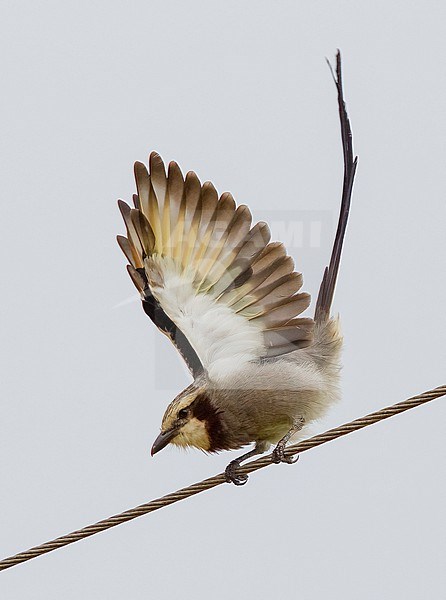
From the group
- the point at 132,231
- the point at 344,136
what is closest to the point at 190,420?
the point at 132,231

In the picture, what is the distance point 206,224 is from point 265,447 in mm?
890

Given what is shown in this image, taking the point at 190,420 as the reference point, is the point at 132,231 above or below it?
above

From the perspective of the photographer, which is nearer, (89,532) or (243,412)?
(89,532)

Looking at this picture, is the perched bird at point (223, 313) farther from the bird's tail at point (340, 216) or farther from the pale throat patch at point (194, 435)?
the bird's tail at point (340, 216)

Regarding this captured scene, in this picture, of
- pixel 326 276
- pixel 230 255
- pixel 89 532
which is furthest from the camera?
pixel 326 276

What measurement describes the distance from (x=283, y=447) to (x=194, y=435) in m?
0.33

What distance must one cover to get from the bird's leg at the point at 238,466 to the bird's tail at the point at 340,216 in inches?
22.7

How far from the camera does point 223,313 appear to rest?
446cm

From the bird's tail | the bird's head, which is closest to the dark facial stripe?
the bird's head

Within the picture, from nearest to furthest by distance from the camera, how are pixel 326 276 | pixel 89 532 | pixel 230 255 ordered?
1. pixel 89 532
2. pixel 230 255
3. pixel 326 276

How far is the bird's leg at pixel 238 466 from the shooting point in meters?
4.55

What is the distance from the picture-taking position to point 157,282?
4.52 metres

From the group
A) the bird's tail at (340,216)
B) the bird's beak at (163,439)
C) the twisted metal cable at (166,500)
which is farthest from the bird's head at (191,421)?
the bird's tail at (340,216)

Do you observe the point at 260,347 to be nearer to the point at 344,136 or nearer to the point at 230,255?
the point at 230,255
